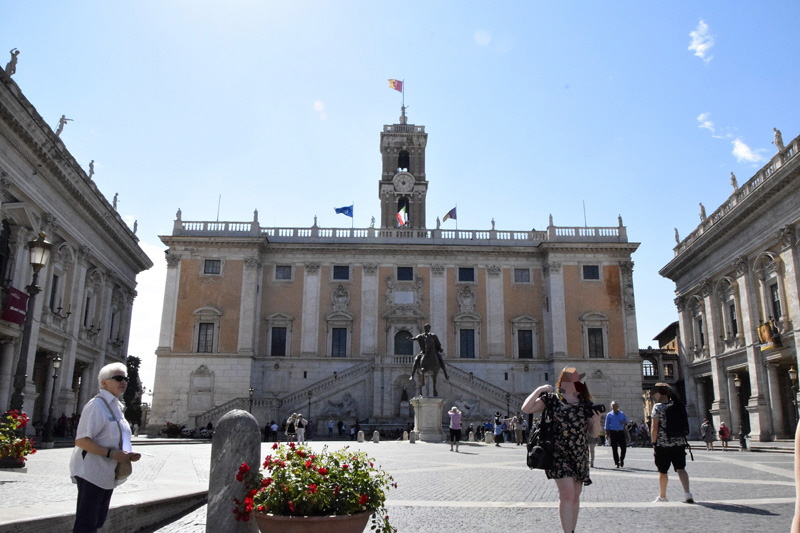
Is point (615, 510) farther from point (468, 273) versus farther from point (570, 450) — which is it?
point (468, 273)

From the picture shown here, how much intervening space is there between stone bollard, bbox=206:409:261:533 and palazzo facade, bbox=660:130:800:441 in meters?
26.4

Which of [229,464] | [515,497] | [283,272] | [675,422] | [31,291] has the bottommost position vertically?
[515,497]

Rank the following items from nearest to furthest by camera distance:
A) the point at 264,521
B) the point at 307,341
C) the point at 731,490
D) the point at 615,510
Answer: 1. the point at 264,521
2. the point at 615,510
3. the point at 731,490
4. the point at 307,341

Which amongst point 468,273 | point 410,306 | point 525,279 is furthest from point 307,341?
point 525,279

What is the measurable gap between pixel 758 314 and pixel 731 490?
23.9m

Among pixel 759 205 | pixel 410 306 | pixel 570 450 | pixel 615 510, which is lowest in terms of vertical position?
pixel 615 510

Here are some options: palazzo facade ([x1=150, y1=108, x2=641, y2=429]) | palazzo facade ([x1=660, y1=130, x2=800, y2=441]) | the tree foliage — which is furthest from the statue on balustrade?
the tree foliage

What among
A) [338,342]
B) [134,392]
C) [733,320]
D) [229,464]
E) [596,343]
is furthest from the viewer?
[134,392]

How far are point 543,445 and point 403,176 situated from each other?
4991 centimetres

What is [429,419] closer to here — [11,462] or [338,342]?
[338,342]

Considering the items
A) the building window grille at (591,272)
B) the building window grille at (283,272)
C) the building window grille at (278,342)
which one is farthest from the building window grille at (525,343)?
the building window grille at (283,272)

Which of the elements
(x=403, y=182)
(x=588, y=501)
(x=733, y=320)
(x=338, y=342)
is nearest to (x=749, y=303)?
(x=733, y=320)

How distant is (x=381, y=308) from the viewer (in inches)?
1703

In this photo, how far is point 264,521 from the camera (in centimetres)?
491
